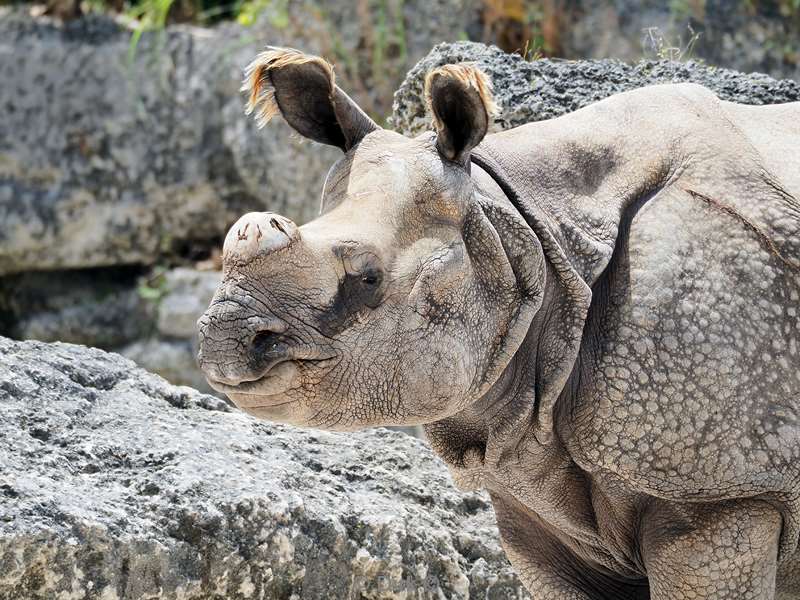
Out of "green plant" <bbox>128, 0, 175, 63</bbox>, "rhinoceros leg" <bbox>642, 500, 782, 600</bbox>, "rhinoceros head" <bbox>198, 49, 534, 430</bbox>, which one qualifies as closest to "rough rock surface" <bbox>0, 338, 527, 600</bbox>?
"rhinoceros head" <bbox>198, 49, 534, 430</bbox>

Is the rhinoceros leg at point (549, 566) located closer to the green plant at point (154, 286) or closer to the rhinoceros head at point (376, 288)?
the rhinoceros head at point (376, 288)

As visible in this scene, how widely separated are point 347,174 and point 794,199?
1.07 m

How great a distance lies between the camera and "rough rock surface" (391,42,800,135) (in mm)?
4363

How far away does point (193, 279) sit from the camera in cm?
878

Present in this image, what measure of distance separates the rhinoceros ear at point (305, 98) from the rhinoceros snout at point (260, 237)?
51cm

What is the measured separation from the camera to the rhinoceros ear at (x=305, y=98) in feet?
10.3

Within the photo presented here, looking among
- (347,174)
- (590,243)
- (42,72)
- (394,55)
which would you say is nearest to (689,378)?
(590,243)

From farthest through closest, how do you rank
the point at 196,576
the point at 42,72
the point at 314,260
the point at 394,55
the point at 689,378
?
1. the point at 42,72
2. the point at 394,55
3. the point at 196,576
4. the point at 689,378
5. the point at 314,260

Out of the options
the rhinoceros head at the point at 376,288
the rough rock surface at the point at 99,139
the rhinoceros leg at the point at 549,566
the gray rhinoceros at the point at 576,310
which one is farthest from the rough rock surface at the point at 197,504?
the rough rock surface at the point at 99,139

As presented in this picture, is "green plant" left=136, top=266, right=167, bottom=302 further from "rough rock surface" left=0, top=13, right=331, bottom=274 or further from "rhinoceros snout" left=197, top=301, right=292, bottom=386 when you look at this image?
"rhinoceros snout" left=197, top=301, right=292, bottom=386

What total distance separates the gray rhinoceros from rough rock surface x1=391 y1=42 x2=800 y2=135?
3.24 ft

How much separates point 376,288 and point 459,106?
478 mm

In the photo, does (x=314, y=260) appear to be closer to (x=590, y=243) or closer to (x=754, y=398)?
(x=590, y=243)

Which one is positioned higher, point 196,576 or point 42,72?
point 196,576
